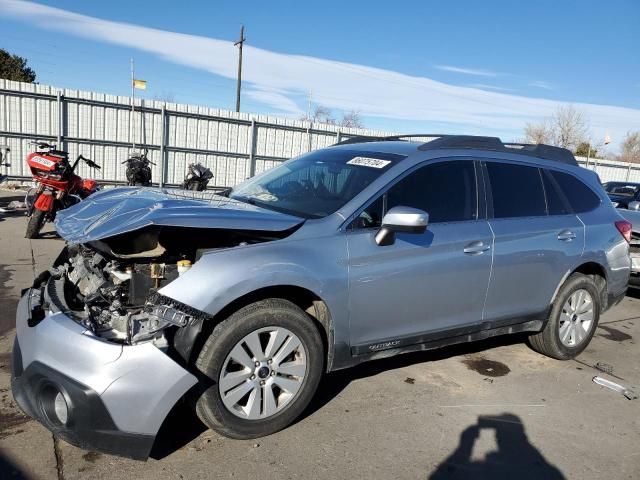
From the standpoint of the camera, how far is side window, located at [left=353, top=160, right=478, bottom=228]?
3.56 m

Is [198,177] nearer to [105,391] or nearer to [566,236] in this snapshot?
[566,236]

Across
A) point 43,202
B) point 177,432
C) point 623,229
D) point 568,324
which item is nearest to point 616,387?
point 568,324

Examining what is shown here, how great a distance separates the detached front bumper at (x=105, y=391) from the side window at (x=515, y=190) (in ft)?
9.14

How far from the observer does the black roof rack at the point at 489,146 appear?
13.4 feet

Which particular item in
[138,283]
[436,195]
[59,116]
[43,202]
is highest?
[59,116]

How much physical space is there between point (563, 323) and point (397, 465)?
2561 mm

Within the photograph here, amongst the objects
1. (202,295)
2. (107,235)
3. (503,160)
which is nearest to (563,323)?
(503,160)

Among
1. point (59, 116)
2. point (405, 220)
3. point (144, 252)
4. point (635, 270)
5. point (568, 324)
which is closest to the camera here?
point (405, 220)

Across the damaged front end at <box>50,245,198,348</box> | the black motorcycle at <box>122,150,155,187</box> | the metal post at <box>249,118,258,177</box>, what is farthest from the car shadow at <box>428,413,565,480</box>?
the metal post at <box>249,118,258,177</box>

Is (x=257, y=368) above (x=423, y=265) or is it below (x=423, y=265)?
below

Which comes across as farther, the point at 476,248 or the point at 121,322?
the point at 476,248

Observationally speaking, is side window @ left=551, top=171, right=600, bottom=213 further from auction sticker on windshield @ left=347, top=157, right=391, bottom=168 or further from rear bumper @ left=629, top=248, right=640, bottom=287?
rear bumper @ left=629, top=248, right=640, bottom=287

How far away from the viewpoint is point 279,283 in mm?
3031

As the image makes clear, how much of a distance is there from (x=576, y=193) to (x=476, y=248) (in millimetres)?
1652
